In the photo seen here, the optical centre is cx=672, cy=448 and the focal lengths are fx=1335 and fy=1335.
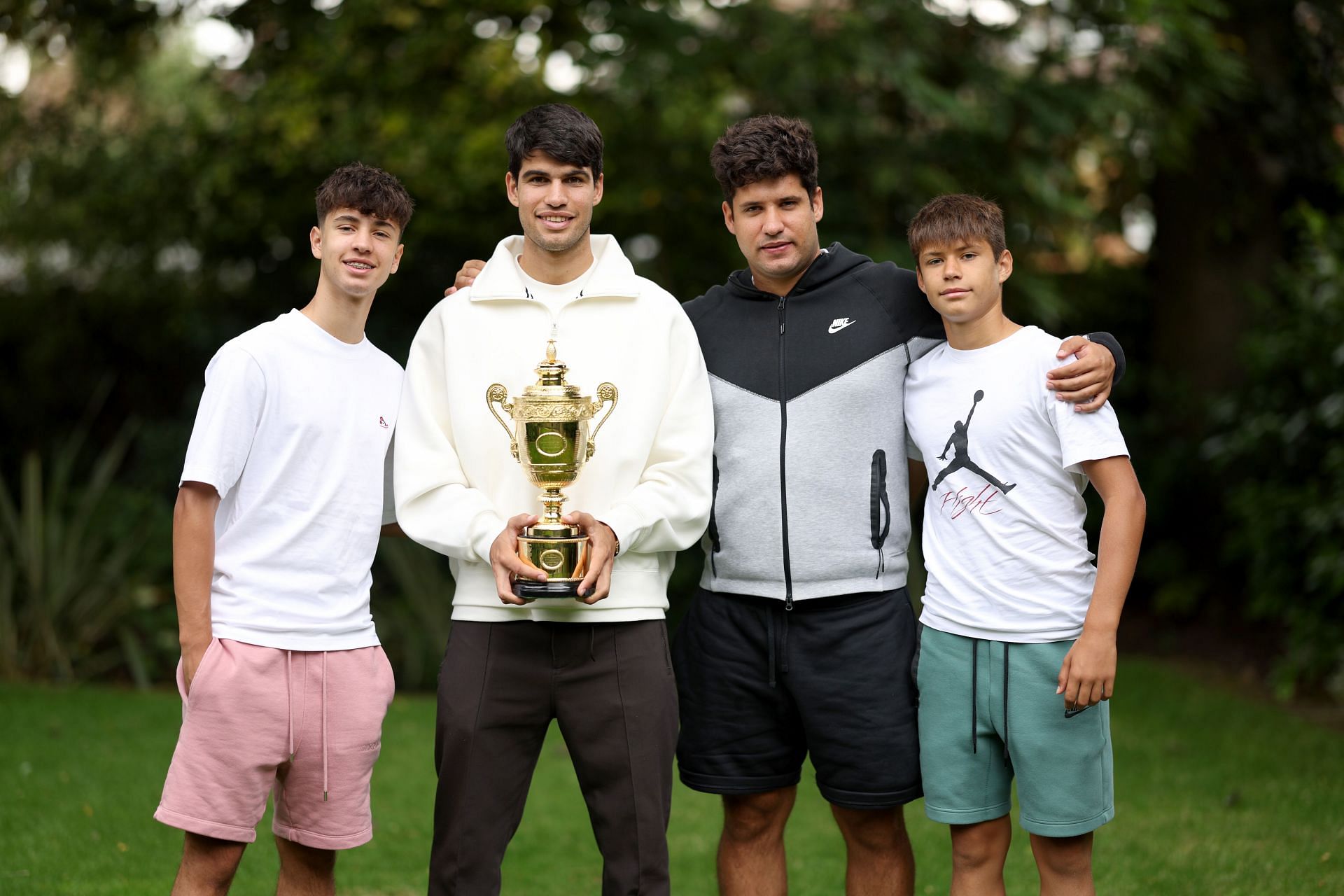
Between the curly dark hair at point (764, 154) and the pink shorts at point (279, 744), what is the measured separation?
1.55m

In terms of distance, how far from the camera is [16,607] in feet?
27.0

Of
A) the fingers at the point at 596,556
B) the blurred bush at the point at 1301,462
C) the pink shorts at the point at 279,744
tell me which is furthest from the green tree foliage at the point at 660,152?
the pink shorts at the point at 279,744

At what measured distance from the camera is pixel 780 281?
3.62m

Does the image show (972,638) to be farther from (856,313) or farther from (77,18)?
(77,18)

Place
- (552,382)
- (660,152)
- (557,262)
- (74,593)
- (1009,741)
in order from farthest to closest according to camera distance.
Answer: (660,152)
(74,593)
(557,262)
(1009,741)
(552,382)

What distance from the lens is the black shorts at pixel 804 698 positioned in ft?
11.2

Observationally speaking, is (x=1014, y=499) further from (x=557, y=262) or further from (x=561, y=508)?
(x=557, y=262)

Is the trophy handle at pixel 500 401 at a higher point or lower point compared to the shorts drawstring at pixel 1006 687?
higher

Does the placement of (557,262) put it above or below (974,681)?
above

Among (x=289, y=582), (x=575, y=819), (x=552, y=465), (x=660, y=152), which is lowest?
(x=575, y=819)

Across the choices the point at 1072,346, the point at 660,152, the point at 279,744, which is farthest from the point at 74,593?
the point at 1072,346

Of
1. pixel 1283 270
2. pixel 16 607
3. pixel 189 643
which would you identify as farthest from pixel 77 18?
pixel 1283 270

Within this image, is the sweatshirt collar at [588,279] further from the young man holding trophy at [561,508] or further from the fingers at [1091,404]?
the fingers at [1091,404]

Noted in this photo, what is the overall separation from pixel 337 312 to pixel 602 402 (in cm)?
72
